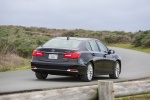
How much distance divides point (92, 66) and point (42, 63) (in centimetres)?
180

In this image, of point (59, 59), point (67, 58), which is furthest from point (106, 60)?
point (59, 59)

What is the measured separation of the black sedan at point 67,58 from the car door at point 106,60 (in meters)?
0.54

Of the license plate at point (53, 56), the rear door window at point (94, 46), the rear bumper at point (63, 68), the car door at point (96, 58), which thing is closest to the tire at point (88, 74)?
the rear bumper at point (63, 68)

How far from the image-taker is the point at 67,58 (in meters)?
15.6

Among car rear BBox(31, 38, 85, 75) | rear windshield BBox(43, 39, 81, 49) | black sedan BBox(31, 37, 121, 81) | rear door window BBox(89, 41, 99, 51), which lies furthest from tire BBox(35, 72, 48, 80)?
rear door window BBox(89, 41, 99, 51)

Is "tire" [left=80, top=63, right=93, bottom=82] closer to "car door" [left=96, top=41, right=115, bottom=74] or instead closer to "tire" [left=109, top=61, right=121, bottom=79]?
"car door" [left=96, top=41, right=115, bottom=74]

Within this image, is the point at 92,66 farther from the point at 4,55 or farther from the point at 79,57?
the point at 4,55

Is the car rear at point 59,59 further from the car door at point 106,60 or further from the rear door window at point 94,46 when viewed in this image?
the car door at point 106,60

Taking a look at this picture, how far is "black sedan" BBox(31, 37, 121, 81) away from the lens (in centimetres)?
1562

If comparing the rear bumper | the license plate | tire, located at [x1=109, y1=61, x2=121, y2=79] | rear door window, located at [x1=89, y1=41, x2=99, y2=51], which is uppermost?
rear door window, located at [x1=89, y1=41, x2=99, y2=51]

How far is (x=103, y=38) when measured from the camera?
76.8m

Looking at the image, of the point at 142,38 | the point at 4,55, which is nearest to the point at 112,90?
the point at 4,55

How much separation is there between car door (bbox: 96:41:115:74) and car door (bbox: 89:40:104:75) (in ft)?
0.94

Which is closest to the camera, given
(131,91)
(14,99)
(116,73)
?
(14,99)
